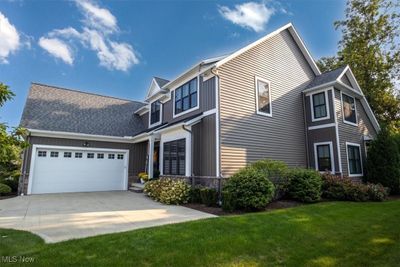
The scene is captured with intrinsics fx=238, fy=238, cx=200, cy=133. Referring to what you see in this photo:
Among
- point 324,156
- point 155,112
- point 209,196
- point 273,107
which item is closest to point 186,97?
point 155,112

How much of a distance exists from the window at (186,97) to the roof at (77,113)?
4987 millimetres

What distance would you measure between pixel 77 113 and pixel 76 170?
13.3ft

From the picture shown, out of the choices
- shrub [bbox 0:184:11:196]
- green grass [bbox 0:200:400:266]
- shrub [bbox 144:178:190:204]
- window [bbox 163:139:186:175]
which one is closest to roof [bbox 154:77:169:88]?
window [bbox 163:139:186:175]

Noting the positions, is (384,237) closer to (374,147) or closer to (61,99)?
(374,147)

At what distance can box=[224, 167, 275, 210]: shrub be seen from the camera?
7723 mm

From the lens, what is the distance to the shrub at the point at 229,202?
7777mm

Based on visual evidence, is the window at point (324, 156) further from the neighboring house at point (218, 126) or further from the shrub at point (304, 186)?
the shrub at point (304, 186)

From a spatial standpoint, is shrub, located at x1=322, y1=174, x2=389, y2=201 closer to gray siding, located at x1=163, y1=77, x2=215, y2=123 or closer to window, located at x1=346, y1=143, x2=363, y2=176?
window, located at x1=346, y1=143, x2=363, y2=176

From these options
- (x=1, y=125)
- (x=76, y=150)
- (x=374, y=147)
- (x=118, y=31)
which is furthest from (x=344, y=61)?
(x=1, y=125)

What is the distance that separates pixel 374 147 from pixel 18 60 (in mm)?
21627

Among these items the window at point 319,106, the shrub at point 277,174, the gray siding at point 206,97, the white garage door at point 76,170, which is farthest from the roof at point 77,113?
the window at point 319,106

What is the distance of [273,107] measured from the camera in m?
12.1

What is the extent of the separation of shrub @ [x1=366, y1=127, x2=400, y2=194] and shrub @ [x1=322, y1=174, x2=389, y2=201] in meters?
2.20

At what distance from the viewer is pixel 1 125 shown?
4.96 m
